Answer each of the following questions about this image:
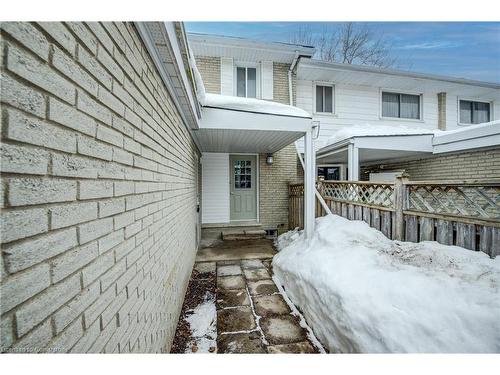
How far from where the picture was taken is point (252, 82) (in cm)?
750

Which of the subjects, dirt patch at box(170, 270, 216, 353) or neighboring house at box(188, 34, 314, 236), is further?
neighboring house at box(188, 34, 314, 236)

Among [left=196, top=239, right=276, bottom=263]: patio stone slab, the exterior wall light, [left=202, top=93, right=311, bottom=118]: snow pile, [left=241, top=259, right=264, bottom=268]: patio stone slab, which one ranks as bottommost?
[left=241, top=259, right=264, bottom=268]: patio stone slab

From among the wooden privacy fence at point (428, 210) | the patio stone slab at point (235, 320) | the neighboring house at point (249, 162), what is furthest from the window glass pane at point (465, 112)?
the patio stone slab at point (235, 320)

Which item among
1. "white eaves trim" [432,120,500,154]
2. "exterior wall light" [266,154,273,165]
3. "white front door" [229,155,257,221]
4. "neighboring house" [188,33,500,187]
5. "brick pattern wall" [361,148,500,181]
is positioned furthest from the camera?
"white front door" [229,155,257,221]

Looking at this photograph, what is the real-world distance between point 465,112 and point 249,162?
9.80m

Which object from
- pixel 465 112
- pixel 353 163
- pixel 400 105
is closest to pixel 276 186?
pixel 353 163

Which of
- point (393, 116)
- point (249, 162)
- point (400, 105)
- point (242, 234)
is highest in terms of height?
point (400, 105)

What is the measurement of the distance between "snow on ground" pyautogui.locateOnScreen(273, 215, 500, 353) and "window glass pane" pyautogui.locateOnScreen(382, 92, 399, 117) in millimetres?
7126

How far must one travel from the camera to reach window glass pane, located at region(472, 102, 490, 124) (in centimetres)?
930

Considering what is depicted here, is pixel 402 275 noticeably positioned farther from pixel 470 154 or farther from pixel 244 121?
pixel 470 154

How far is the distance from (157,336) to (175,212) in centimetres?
144

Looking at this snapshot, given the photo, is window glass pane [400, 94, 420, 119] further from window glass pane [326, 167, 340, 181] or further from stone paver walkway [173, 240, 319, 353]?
stone paver walkway [173, 240, 319, 353]

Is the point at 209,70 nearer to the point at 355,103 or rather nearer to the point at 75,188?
the point at 355,103

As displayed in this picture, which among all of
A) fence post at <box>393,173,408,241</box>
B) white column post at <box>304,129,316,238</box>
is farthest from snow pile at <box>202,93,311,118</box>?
fence post at <box>393,173,408,241</box>
